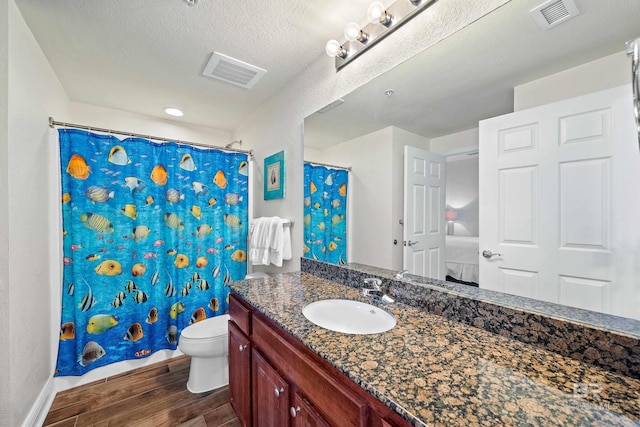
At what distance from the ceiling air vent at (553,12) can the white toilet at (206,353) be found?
2160 millimetres

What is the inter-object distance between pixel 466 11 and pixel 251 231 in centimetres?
203

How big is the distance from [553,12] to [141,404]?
2.76 m

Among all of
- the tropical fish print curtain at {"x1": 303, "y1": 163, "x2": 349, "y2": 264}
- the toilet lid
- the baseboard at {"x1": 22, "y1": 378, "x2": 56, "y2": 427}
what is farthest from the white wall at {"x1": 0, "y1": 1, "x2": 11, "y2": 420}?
the tropical fish print curtain at {"x1": 303, "y1": 163, "x2": 349, "y2": 264}

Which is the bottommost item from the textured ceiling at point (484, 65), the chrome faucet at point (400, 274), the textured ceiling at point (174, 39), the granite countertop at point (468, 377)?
the granite countertop at point (468, 377)

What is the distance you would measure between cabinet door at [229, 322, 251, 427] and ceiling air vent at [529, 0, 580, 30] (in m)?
1.70

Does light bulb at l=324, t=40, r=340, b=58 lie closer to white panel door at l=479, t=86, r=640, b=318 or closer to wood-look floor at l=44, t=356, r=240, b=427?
white panel door at l=479, t=86, r=640, b=318

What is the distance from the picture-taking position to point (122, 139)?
6.63 feet

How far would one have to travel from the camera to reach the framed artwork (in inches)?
82.9

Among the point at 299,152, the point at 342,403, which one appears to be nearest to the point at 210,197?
the point at 299,152

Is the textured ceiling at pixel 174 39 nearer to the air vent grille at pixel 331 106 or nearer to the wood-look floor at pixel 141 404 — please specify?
the air vent grille at pixel 331 106

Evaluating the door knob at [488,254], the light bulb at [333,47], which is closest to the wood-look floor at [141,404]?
the door knob at [488,254]

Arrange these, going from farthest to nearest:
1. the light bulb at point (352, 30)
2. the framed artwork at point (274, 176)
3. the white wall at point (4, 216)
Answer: the framed artwork at point (274, 176) < the light bulb at point (352, 30) < the white wall at point (4, 216)

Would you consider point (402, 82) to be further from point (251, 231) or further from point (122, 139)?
point (122, 139)

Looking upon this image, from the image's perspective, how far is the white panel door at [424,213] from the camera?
1.08 metres
